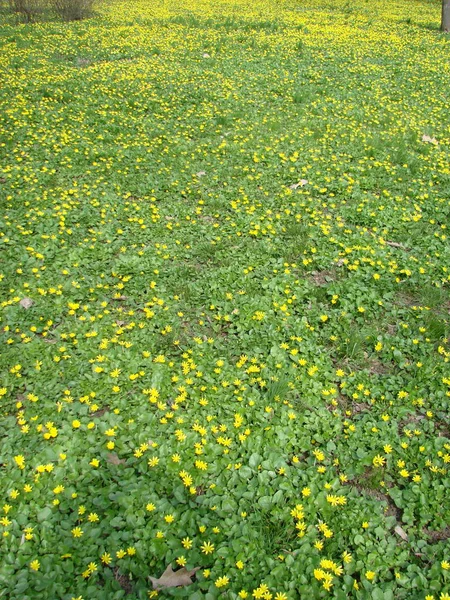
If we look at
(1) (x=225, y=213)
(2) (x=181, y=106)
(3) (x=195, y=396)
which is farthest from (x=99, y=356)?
(2) (x=181, y=106)

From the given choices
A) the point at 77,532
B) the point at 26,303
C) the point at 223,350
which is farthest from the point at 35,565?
the point at 26,303

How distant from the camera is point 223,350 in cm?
371

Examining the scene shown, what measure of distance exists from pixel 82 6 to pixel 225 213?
13854 mm

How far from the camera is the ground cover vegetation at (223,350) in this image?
251cm

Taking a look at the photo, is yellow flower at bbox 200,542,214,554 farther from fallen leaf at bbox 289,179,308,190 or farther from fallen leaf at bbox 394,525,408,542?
fallen leaf at bbox 289,179,308,190

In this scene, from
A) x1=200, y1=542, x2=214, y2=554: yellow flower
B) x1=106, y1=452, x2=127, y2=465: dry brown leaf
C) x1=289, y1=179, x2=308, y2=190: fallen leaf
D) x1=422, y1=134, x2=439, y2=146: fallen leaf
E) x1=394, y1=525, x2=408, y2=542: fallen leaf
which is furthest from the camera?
x1=422, y1=134, x2=439, y2=146: fallen leaf

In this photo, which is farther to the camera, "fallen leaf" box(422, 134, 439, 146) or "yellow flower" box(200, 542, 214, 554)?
"fallen leaf" box(422, 134, 439, 146)

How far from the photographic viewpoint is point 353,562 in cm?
248

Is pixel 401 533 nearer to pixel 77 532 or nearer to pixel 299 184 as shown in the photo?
pixel 77 532

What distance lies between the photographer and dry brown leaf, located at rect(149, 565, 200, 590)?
2.37 m

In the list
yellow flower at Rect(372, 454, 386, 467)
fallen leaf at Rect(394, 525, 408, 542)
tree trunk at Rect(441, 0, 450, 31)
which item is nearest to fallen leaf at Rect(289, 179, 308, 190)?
yellow flower at Rect(372, 454, 386, 467)

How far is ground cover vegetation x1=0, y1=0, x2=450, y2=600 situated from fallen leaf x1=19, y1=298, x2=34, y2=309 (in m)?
0.07

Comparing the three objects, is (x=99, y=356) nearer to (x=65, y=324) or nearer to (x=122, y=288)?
(x=65, y=324)

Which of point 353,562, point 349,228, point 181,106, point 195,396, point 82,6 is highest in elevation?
point 82,6
